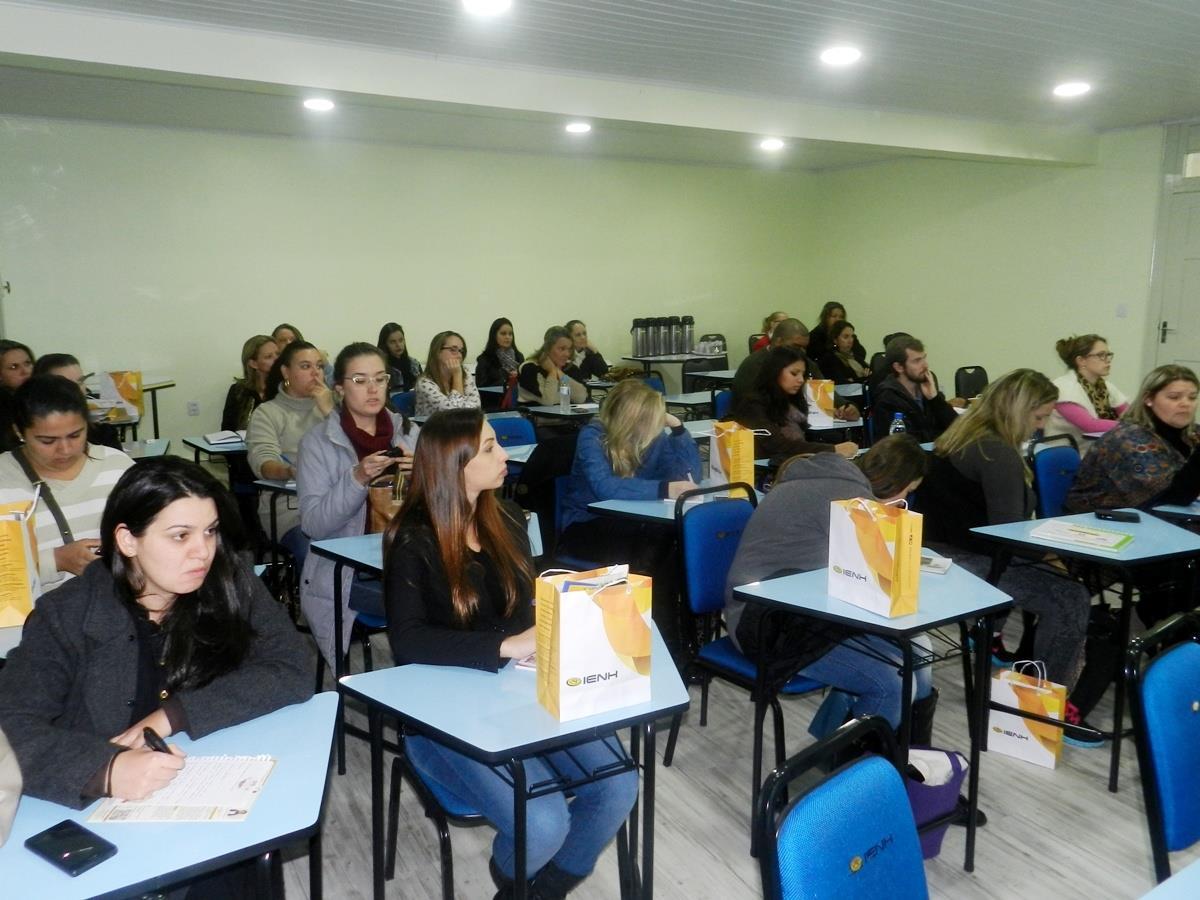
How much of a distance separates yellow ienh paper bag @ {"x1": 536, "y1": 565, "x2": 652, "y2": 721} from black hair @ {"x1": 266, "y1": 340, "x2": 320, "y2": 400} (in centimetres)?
296

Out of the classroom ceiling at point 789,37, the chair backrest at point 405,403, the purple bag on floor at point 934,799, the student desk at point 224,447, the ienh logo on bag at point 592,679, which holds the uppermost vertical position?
the classroom ceiling at point 789,37

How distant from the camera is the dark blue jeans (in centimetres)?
187

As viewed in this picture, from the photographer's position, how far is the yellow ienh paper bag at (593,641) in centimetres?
164

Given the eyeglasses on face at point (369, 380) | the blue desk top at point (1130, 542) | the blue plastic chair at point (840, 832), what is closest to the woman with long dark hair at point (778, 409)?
the blue desk top at point (1130, 542)

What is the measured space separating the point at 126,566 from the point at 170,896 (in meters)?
0.60

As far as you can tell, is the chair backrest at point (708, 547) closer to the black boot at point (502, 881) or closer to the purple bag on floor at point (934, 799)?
the purple bag on floor at point (934, 799)

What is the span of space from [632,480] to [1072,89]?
4.61m

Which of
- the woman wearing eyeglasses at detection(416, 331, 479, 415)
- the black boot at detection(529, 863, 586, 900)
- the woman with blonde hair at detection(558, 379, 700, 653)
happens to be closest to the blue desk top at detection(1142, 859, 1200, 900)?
the black boot at detection(529, 863, 586, 900)

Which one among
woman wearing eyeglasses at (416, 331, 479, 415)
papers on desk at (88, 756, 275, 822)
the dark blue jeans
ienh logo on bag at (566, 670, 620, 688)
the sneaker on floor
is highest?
woman wearing eyeglasses at (416, 331, 479, 415)

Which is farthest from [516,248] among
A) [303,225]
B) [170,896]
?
[170,896]

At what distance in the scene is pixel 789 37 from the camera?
463cm

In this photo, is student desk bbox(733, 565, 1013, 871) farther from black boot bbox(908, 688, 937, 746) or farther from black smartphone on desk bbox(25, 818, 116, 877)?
black smartphone on desk bbox(25, 818, 116, 877)

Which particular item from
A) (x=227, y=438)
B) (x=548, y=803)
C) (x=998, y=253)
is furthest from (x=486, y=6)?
(x=998, y=253)

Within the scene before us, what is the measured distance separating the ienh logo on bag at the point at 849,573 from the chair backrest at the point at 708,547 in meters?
0.51
